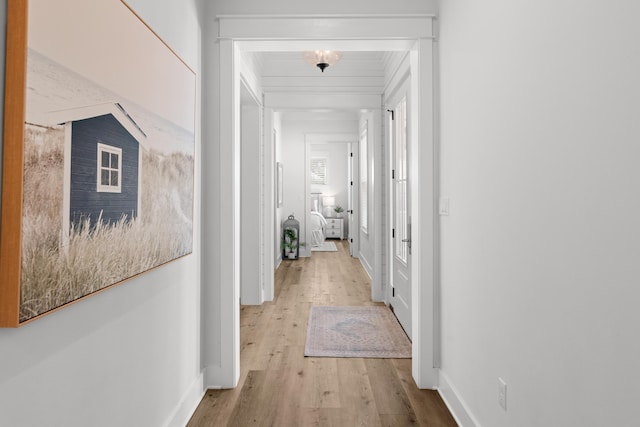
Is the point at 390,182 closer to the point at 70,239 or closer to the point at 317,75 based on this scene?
the point at 317,75

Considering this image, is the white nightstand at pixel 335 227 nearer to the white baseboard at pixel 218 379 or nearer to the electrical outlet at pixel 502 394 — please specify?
the white baseboard at pixel 218 379

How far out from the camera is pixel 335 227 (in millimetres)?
10273

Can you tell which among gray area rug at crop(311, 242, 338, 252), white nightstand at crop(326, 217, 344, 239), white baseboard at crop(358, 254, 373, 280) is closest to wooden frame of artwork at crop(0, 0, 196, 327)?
white baseboard at crop(358, 254, 373, 280)

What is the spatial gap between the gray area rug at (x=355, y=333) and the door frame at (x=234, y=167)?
672mm

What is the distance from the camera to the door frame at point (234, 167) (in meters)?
2.46

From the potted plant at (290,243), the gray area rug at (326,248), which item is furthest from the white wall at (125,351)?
the gray area rug at (326,248)

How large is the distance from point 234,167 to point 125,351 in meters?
1.33

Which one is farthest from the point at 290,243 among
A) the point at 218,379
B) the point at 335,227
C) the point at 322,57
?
the point at 218,379

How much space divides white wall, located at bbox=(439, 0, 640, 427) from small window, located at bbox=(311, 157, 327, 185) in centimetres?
837

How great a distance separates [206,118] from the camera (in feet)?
8.06

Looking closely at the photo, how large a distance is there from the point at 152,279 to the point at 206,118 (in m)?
1.18

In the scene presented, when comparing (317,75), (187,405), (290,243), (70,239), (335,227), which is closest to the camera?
(70,239)

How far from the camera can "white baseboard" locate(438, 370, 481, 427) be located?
198cm

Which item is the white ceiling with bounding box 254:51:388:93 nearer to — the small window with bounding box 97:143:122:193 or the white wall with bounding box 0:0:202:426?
the white wall with bounding box 0:0:202:426
